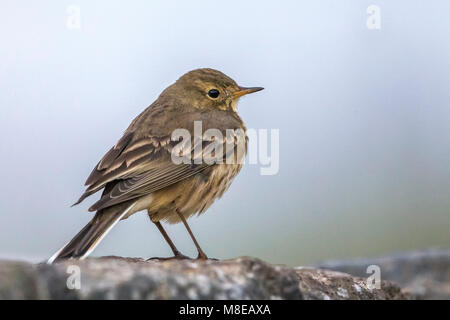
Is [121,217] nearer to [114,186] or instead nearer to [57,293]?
[114,186]

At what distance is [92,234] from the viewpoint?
6.25 m

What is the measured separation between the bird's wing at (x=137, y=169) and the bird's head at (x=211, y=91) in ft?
3.49

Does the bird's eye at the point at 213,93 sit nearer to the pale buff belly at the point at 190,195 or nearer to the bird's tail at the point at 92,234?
the pale buff belly at the point at 190,195

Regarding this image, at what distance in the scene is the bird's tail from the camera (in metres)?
6.02

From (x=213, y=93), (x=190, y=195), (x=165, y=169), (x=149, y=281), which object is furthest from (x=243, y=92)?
(x=149, y=281)

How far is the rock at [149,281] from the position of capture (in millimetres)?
3992

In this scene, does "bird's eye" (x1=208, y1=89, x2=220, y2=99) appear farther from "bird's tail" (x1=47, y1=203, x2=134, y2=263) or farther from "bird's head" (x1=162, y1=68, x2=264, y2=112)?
"bird's tail" (x1=47, y1=203, x2=134, y2=263)

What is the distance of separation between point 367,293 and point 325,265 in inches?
88.7

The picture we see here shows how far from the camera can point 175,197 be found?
23.9 feet

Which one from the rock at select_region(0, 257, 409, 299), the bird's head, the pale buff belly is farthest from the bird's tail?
the bird's head

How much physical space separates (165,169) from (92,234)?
116cm
